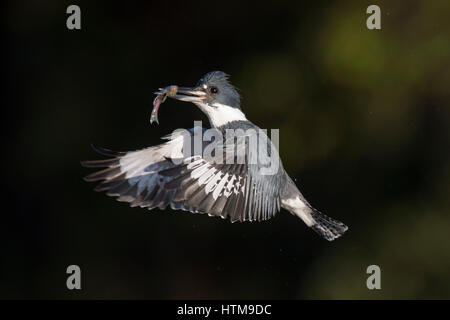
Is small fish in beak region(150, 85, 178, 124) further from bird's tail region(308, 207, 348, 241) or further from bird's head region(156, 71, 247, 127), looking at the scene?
bird's tail region(308, 207, 348, 241)

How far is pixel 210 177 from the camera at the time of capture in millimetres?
2334

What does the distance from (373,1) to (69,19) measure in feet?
6.20

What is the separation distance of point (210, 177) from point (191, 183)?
85 millimetres

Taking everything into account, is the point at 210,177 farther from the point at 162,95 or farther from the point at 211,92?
the point at 211,92

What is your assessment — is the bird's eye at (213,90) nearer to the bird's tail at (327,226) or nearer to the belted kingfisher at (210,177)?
the belted kingfisher at (210,177)

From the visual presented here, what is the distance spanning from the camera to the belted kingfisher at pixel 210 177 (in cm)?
232

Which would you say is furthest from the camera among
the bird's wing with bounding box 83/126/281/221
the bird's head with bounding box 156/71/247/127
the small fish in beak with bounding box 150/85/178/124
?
the bird's head with bounding box 156/71/247/127

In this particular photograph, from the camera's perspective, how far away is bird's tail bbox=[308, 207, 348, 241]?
2832 mm

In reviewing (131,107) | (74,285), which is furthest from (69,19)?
(74,285)

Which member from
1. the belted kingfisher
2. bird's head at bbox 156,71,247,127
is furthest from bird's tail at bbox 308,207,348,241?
bird's head at bbox 156,71,247,127

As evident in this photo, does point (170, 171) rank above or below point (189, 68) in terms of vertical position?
below

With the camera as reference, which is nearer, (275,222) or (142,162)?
(142,162)

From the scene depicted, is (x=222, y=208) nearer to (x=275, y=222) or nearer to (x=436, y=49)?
(x=275, y=222)

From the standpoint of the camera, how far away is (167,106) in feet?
13.8
